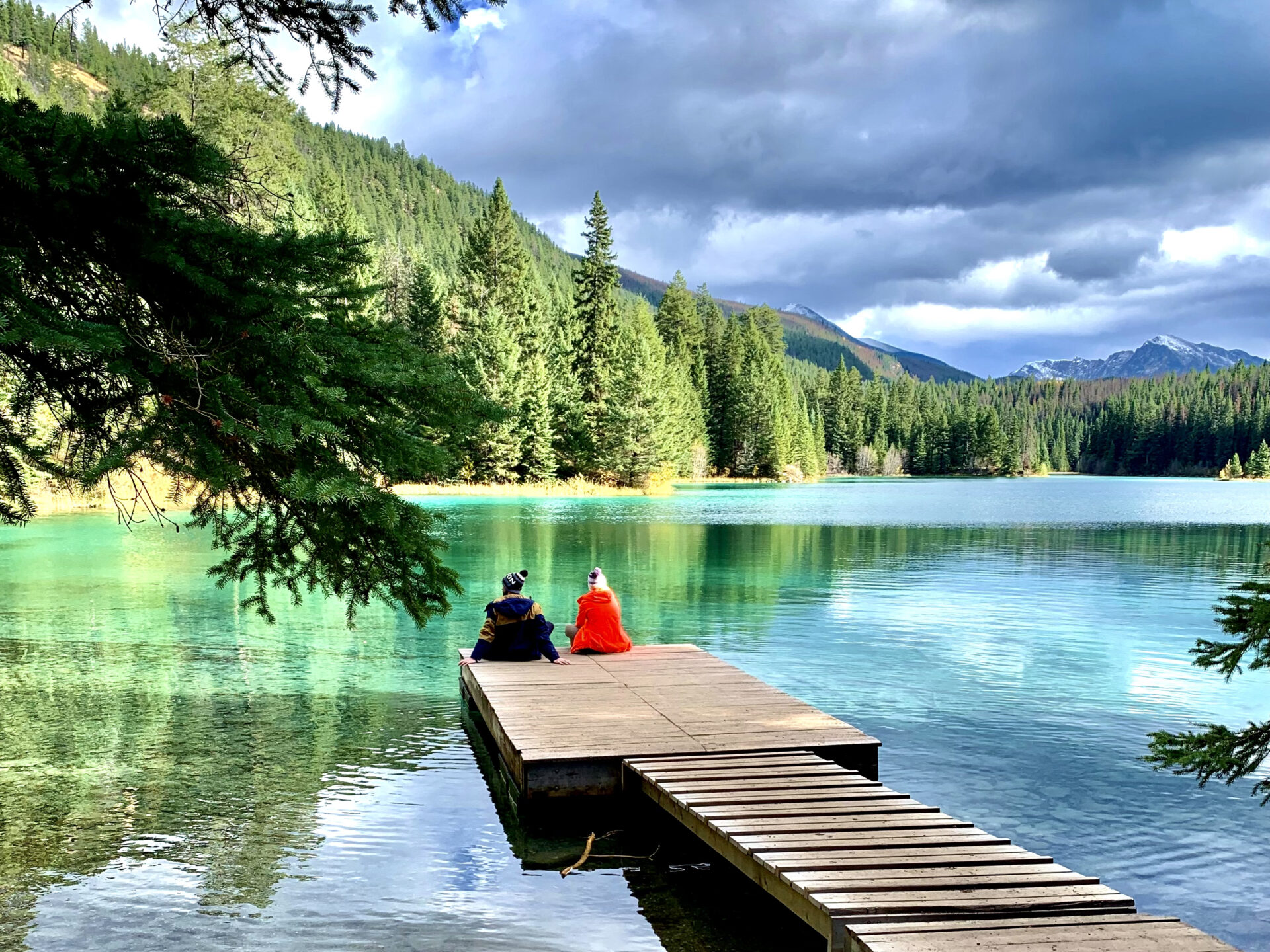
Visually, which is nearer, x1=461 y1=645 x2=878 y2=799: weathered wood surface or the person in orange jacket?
x1=461 y1=645 x2=878 y2=799: weathered wood surface

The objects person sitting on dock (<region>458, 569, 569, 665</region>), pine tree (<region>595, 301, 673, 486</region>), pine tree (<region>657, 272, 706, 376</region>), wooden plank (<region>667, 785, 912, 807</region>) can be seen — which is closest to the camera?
wooden plank (<region>667, 785, 912, 807</region>)

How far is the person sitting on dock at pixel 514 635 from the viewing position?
11.9 meters

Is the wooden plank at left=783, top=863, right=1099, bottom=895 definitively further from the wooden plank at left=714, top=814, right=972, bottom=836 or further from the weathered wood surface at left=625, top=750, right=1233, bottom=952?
the wooden plank at left=714, top=814, right=972, bottom=836

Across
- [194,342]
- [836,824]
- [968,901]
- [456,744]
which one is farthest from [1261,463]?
[194,342]

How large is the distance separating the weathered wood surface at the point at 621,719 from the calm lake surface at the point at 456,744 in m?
0.57

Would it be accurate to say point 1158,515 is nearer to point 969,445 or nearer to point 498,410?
point 498,410

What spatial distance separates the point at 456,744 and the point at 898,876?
235 inches

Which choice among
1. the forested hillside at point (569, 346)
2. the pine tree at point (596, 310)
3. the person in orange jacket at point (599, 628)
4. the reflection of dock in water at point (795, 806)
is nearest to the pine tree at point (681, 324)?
the forested hillside at point (569, 346)

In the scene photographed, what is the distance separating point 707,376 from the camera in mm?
93562

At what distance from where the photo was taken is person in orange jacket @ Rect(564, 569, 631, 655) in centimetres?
1254

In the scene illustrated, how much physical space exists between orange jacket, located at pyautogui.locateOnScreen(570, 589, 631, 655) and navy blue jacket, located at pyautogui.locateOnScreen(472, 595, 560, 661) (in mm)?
631

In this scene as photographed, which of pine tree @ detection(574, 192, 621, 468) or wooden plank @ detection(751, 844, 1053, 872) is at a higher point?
pine tree @ detection(574, 192, 621, 468)

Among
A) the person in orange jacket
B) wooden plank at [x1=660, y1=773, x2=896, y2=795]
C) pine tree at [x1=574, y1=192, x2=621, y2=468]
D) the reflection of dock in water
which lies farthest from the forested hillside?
wooden plank at [x1=660, y1=773, x2=896, y2=795]

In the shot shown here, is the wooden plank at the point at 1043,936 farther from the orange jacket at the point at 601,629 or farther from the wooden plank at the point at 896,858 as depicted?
the orange jacket at the point at 601,629
